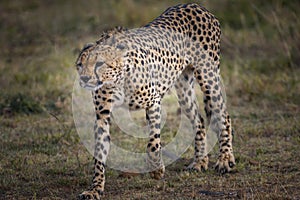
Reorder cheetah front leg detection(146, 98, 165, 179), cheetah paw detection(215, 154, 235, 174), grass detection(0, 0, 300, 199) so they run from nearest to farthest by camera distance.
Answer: grass detection(0, 0, 300, 199)
cheetah front leg detection(146, 98, 165, 179)
cheetah paw detection(215, 154, 235, 174)

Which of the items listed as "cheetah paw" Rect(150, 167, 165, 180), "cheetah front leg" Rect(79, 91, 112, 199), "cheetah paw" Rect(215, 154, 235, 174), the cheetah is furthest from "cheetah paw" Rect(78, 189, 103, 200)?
"cheetah paw" Rect(215, 154, 235, 174)

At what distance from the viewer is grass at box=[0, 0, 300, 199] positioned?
5980 mm

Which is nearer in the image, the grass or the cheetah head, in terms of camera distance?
the cheetah head

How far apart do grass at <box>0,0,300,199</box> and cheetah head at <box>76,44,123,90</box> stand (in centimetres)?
94

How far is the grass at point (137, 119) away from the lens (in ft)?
19.6

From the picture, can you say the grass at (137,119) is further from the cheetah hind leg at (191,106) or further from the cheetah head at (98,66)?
the cheetah head at (98,66)

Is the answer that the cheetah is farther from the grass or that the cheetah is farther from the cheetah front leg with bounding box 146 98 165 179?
the grass

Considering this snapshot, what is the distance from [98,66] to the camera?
5621 mm

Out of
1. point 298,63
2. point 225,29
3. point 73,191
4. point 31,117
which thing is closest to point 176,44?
point 73,191

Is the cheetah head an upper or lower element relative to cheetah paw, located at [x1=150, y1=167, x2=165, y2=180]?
upper

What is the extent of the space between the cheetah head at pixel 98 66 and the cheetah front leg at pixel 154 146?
59 cm

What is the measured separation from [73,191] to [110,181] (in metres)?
0.43

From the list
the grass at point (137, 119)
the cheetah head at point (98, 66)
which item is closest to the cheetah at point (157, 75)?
the cheetah head at point (98, 66)

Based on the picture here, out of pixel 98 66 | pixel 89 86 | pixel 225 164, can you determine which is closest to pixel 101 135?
pixel 89 86
